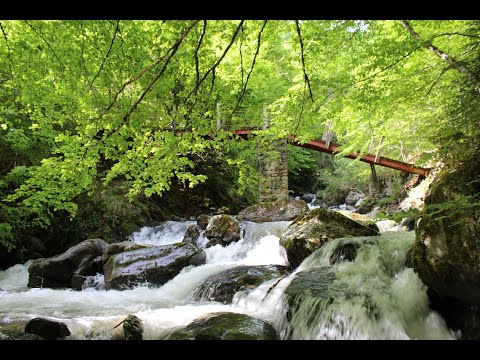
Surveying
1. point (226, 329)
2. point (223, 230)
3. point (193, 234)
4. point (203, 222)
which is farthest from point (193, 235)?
point (226, 329)

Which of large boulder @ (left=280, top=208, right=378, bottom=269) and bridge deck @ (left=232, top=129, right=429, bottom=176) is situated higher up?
bridge deck @ (left=232, top=129, right=429, bottom=176)

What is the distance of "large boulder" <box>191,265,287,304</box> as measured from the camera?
6395 mm

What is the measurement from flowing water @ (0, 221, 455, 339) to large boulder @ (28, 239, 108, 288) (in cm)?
33

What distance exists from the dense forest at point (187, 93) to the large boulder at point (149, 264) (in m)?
1.76

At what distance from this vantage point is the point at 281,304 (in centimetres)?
489

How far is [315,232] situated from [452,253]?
12.0 ft

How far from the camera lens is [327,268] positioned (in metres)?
5.80

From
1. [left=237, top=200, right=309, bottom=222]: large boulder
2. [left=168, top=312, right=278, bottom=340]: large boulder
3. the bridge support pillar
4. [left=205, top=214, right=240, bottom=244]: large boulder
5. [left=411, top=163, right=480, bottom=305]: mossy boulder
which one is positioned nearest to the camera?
[left=411, top=163, right=480, bottom=305]: mossy boulder

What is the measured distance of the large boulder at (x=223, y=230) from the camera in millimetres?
10668

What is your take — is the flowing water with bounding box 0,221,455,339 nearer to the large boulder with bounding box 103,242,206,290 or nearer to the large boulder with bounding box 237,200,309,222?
the large boulder with bounding box 103,242,206,290

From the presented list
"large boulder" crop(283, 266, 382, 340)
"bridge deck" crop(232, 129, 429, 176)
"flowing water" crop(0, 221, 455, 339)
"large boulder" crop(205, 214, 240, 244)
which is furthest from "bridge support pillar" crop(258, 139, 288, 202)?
"large boulder" crop(283, 266, 382, 340)

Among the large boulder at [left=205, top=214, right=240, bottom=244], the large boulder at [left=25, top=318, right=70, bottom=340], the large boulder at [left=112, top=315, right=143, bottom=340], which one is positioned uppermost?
the large boulder at [left=205, top=214, right=240, bottom=244]
